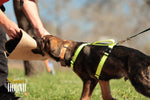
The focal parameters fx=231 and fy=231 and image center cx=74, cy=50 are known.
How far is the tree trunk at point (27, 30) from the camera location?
845cm

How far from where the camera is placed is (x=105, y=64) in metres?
3.20

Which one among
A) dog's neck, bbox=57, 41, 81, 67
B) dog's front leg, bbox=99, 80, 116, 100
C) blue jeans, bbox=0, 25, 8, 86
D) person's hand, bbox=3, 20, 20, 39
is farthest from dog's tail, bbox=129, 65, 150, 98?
blue jeans, bbox=0, 25, 8, 86

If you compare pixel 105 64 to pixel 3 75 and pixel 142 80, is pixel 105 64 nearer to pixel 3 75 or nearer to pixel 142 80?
pixel 142 80

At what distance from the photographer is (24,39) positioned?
11.0 ft

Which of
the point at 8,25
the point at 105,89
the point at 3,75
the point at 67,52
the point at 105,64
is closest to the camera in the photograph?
the point at 105,64

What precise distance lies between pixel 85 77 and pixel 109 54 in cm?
50

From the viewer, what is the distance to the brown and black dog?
297 cm

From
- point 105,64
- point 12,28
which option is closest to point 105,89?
point 105,64

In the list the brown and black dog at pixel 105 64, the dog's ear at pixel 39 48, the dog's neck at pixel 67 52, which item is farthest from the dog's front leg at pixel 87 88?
the dog's ear at pixel 39 48

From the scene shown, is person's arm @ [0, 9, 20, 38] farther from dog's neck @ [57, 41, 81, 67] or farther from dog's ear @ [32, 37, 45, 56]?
dog's neck @ [57, 41, 81, 67]

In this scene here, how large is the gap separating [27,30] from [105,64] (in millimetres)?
5773

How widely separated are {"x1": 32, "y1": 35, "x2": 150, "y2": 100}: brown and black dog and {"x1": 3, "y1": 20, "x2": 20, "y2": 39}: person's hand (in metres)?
0.43

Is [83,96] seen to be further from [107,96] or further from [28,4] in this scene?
[28,4]

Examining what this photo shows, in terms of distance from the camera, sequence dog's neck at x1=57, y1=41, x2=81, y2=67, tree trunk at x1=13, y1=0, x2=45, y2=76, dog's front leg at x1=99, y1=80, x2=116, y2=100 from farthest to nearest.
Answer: tree trunk at x1=13, y1=0, x2=45, y2=76 → dog's neck at x1=57, y1=41, x2=81, y2=67 → dog's front leg at x1=99, y1=80, x2=116, y2=100
